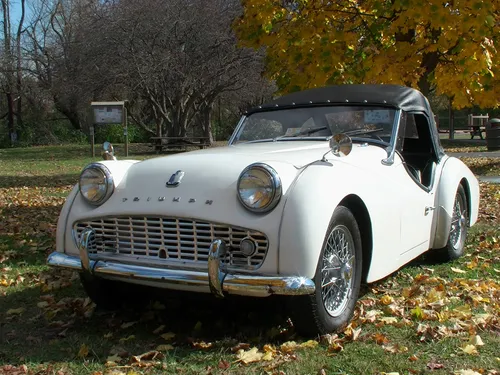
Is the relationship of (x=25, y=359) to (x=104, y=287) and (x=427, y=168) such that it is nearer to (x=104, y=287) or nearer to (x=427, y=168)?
(x=104, y=287)

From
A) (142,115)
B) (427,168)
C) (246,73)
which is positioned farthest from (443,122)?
(427,168)

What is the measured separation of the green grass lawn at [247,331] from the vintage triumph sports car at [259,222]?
24 centimetres

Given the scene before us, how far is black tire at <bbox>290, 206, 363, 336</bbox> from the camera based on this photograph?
3490 mm

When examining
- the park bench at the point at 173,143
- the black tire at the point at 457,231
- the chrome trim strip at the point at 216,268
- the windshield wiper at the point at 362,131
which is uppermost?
the windshield wiper at the point at 362,131

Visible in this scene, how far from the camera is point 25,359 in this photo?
11.3 ft

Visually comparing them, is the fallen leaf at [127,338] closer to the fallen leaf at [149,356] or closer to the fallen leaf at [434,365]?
the fallen leaf at [149,356]

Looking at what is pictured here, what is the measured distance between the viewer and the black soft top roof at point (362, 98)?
5.06 meters

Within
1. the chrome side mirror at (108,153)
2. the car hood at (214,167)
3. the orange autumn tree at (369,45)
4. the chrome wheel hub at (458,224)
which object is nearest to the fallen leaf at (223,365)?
the car hood at (214,167)

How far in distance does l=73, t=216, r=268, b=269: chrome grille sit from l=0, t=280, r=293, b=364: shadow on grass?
358mm

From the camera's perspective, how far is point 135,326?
407cm

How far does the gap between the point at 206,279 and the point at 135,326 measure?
3.12 ft

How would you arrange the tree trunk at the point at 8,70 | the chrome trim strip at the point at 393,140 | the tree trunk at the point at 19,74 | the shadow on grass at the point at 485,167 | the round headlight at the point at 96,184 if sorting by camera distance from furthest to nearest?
the tree trunk at the point at 19,74
the tree trunk at the point at 8,70
the shadow on grass at the point at 485,167
the chrome trim strip at the point at 393,140
the round headlight at the point at 96,184

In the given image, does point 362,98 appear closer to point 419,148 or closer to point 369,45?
point 419,148

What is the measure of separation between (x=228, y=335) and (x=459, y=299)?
70.0 inches
